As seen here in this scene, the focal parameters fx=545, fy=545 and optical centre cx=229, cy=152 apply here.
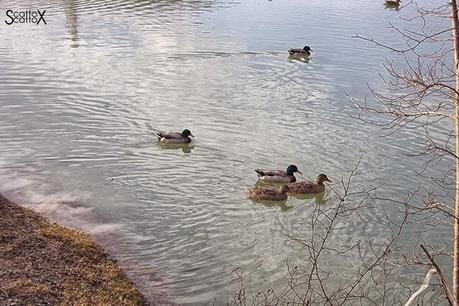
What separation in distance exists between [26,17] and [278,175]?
1214 inches

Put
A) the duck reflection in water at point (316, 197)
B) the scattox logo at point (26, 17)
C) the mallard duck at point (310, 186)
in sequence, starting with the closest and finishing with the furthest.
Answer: the duck reflection in water at point (316, 197) < the mallard duck at point (310, 186) < the scattox logo at point (26, 17)

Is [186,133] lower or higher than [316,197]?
higher

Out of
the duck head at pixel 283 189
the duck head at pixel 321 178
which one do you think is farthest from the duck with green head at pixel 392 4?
the duck head at pixel 283 189

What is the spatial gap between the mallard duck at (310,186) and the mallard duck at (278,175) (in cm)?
29

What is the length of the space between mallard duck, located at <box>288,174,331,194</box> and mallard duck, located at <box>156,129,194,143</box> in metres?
4.31

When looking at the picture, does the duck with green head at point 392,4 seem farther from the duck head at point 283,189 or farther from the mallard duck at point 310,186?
the duck head at point 283,189

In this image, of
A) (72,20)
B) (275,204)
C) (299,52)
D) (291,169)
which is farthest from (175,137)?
(72,20)

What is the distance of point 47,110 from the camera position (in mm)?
21578

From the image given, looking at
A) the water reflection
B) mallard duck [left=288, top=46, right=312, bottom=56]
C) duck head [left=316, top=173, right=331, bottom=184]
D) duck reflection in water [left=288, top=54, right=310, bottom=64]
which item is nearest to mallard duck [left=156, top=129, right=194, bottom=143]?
duck head [left=316, top=173, right=331, bottom=184]

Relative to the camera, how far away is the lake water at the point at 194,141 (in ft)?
41.3

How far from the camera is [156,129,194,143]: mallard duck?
1794cm

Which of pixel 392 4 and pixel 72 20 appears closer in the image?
pixel 72 20

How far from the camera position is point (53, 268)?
10.5 m

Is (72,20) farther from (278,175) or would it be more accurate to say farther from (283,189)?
(283,189)
